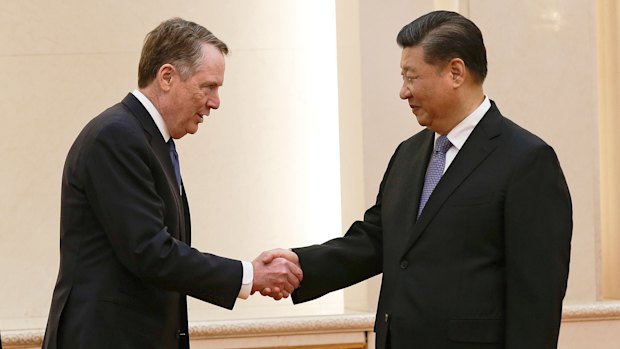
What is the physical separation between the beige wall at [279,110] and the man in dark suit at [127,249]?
189 centimetres

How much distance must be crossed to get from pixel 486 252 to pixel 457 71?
58 centimetres

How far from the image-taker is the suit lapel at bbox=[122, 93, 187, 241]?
3467 mm

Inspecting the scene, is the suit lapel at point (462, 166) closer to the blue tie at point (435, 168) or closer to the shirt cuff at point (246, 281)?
the blue tie at point (435, 168)

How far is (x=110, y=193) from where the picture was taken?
3285 millimetres

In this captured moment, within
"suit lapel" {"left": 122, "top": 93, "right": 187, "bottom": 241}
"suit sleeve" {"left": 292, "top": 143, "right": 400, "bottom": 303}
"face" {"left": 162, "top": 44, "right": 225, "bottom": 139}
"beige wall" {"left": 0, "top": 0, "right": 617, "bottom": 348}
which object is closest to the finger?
"suit sleeve" {"left": 292, "top": 143, "right": 400, "bottom": 303}

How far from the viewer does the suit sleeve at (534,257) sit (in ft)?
10.3

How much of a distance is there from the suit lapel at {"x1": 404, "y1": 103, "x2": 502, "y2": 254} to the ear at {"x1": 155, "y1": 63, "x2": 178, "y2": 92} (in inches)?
36.5

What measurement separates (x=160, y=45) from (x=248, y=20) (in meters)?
2.40

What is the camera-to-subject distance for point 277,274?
151 inches

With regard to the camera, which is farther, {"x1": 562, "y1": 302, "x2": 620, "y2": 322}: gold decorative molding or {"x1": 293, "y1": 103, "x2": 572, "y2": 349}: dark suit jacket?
{"x1": 562, "y1": 302, "x2": 620, "y2": 322}: gold decorative molding

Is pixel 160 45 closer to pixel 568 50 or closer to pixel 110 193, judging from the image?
pixel 110 193

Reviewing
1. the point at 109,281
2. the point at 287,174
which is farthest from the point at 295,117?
the point at 109,281

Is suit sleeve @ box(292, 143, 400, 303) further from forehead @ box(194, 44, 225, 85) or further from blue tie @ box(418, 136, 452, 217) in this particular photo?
forehead @ box(194, 44, 225, 85)

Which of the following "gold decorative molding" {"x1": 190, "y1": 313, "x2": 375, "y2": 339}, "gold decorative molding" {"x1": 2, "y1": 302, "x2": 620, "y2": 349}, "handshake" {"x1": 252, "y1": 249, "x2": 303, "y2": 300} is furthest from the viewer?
"gold decorative molding" {"x1": 190, "y1": 313, "x2": 375, "y2": 339}
